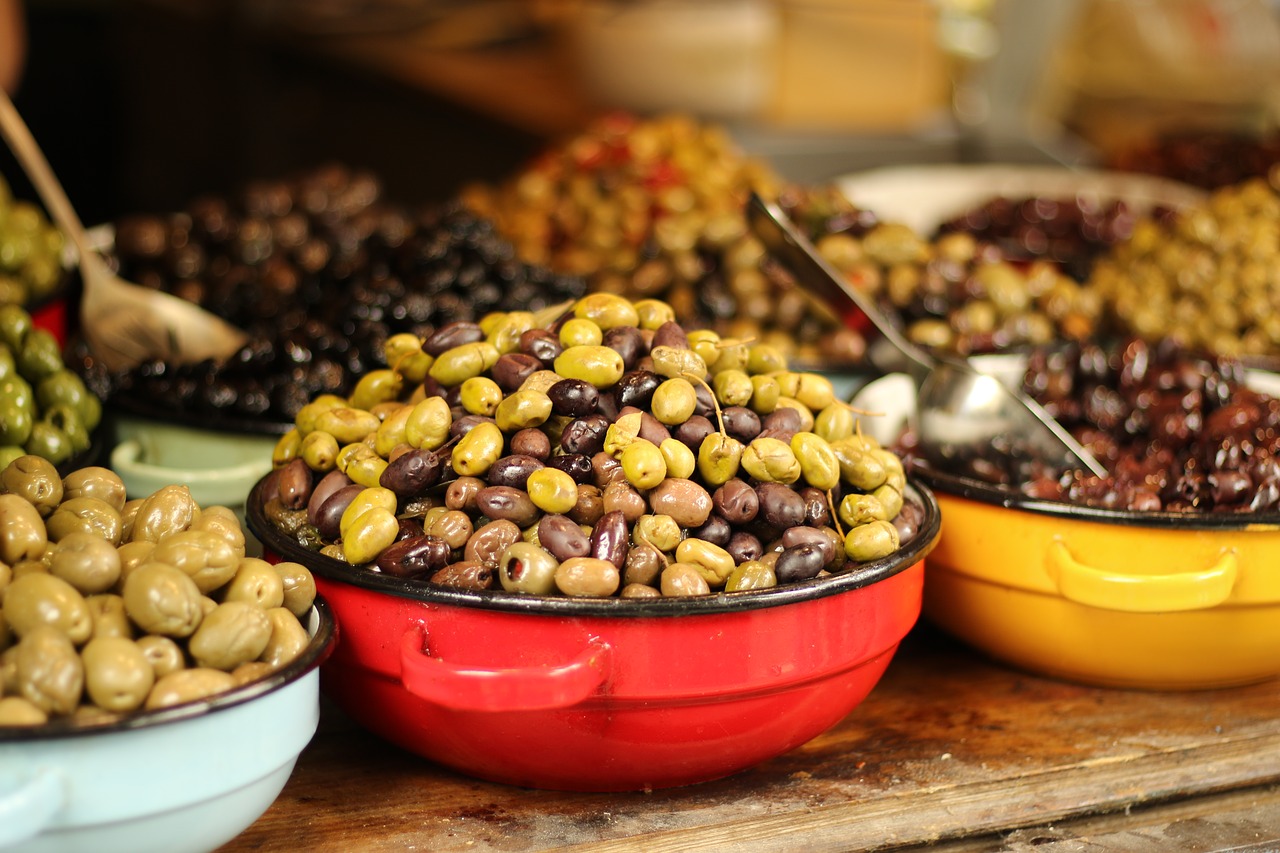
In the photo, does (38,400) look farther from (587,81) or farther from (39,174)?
(587,81)

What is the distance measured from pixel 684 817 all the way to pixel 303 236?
4.99ft

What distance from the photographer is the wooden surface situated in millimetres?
1250

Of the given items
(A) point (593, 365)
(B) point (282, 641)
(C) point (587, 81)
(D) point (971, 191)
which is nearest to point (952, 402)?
(A) point (593, 365)

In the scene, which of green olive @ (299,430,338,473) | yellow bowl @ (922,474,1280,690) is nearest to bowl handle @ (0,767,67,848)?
green olive @ (299,430,338,473)

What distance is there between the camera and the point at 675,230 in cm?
229

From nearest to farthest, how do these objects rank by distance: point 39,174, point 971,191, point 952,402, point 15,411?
point 15,411, point 952,402, point 39,174, point 971,191

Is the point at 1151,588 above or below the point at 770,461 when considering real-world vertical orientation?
below

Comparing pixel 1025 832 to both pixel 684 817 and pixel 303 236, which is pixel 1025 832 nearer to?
pixel 684 817

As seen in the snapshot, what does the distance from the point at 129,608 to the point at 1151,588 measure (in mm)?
1062

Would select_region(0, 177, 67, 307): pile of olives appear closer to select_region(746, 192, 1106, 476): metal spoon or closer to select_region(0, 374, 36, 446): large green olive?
select_region(0, 374, 36, 446): large green olive

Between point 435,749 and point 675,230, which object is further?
point 675,230

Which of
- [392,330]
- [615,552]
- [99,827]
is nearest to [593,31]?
[392,330]

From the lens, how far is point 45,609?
3.40 feet

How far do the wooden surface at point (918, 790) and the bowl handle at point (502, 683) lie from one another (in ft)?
0.60
